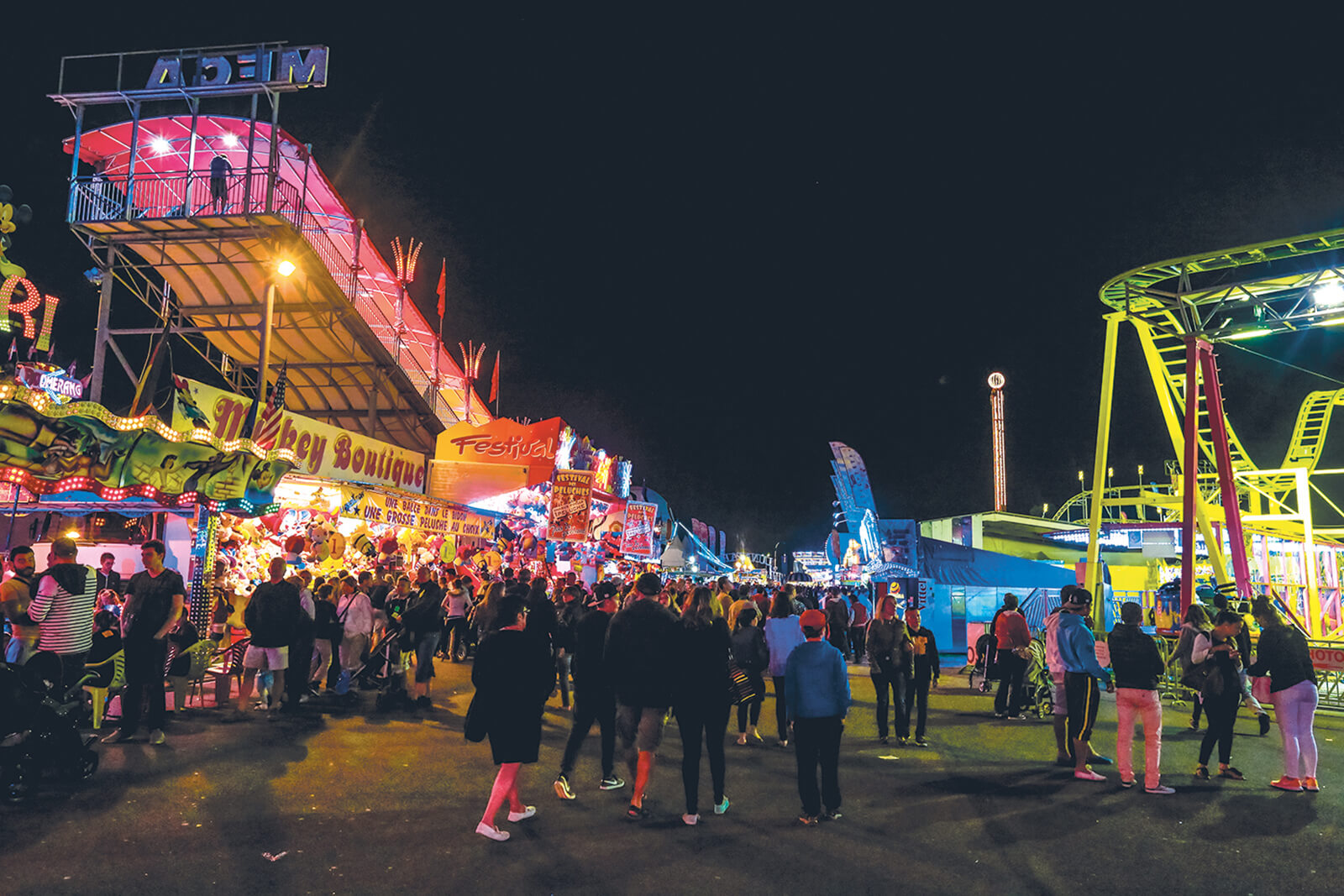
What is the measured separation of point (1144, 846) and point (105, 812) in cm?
732

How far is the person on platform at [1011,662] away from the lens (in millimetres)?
12438

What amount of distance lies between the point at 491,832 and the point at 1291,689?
22.9 ft

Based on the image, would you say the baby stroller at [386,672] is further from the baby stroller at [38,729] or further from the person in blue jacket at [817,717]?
the person in blue jacket at [817,717]

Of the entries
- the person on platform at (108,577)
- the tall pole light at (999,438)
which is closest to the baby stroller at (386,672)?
the person on platform at (108,577)

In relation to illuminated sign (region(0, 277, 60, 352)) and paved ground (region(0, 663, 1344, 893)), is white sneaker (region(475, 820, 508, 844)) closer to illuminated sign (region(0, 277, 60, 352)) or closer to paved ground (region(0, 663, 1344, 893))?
paved ground (region(0, 663, 1344, 893))

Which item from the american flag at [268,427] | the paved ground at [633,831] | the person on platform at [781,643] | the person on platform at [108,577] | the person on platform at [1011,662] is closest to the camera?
the paved ground at [633,831]

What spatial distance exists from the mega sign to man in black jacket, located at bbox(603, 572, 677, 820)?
15.4 metres

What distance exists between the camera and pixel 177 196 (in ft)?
64.1

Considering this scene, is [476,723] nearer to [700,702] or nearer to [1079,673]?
[700,702]

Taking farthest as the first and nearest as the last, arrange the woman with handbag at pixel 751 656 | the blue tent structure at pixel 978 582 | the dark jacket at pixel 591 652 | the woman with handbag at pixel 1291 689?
the blue tent structure at pixel 978 582, the woman with handbag at pixel 751 656, the woman with handbag at pixel 1291 689, the dark jacket at pixel 591 652

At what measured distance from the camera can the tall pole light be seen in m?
50.2

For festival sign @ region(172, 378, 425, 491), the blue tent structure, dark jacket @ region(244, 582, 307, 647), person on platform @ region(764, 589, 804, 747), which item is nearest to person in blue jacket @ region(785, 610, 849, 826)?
person on platform @ region(764, 589, 804, 747)

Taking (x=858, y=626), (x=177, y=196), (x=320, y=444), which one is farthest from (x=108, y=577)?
(x=858, y=626)

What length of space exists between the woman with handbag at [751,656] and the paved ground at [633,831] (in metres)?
0.81
